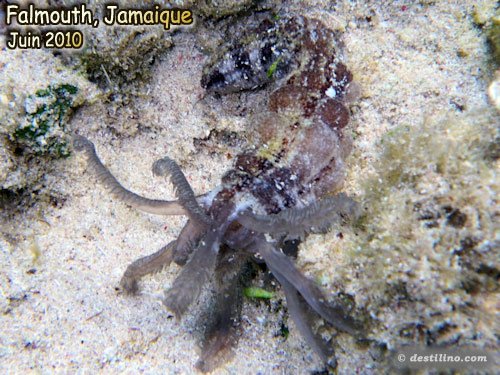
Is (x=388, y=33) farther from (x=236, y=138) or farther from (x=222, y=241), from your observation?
(x=222, y=241)

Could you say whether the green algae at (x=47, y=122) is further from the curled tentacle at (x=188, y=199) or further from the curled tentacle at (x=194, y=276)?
the curled tentacle at (x=194, y=276)

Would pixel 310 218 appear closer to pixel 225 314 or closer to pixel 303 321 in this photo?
pixel 303 321

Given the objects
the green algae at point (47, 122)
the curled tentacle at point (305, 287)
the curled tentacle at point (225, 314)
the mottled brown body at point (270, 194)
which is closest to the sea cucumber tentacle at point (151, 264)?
the mottled brown body at point (270, 194)

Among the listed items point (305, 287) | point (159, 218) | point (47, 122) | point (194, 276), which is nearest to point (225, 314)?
point (194, 276)

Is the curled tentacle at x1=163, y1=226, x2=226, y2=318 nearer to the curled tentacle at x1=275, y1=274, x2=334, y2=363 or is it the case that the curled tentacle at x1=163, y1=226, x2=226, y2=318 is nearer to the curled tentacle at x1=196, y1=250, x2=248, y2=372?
the curled tentacle at x1=196, y1=250, x2=248, y2=372

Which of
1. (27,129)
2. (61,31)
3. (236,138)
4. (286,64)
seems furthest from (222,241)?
(61,31)

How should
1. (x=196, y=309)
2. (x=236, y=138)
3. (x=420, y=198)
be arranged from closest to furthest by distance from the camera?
(x=420, y=198), (x=196, y=309), (x=236, y=138)
